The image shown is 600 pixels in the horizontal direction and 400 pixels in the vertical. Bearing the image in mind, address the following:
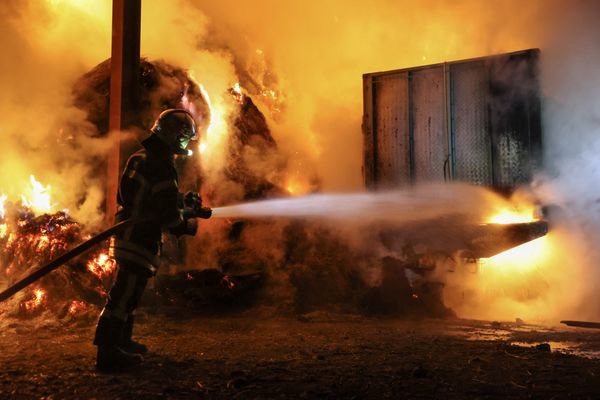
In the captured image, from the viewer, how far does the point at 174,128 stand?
13.6ft

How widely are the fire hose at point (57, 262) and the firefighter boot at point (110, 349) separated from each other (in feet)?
1.98

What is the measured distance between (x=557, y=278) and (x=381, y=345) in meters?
4.26

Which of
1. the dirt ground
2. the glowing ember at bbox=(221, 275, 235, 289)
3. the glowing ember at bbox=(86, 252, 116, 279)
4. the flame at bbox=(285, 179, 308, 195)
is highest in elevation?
the flame at bbox=(285, 179, 308, 195)

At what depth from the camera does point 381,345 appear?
182 inches

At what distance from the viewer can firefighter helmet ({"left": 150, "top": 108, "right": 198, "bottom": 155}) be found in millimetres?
4113

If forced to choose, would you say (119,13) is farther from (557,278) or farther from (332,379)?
(557,278)

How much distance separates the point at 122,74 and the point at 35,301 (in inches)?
129

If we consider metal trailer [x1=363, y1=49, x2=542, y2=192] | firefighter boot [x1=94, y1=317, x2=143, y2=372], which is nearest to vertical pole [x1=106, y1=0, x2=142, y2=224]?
firefighter boot [x1=94, y1=317, x2=143, y2=372]

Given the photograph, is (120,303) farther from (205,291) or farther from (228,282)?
(228,282)

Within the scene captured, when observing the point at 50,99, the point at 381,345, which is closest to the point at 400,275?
the point at 381,345

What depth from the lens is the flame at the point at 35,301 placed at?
5902 mm

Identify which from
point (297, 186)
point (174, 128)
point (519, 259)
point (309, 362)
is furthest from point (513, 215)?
point (174, 128)

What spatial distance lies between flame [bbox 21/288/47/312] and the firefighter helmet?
11.2ft

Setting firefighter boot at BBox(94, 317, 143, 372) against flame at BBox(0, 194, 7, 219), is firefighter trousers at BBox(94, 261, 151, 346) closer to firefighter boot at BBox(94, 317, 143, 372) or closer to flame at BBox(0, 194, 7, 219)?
firefighter boot at BBox(94, 317, 143, 372)
